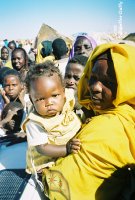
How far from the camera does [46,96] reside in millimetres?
2111

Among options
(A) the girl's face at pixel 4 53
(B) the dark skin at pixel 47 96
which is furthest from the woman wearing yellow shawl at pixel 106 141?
(A) the girl's face at pixel 4 53

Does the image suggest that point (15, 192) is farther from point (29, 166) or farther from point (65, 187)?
point (65, 187)

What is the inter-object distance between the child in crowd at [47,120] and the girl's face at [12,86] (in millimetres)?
2632

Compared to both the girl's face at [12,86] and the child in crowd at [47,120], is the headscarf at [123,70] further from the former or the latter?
the girl's face at [12,86]

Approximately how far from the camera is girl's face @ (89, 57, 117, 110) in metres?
1.71

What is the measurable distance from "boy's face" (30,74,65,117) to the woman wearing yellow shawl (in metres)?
0.40

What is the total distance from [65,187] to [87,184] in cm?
12

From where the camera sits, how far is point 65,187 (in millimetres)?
1678

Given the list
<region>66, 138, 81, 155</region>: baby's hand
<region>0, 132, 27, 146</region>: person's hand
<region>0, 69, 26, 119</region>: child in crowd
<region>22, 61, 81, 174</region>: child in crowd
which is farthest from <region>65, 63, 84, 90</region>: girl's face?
<region>66, 138, 81, 155</region>: baby's hand

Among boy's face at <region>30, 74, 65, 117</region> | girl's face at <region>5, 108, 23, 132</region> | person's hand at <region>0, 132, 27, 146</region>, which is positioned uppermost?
boy's face at <region>30, 74, 65, 117</region>

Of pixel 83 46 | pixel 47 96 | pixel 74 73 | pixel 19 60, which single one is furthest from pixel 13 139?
pixel 19 60

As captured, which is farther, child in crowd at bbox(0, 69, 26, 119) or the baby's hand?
child in crowd at bbox(0, 69, 26, 119)

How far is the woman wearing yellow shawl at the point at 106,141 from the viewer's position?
1.58 meters

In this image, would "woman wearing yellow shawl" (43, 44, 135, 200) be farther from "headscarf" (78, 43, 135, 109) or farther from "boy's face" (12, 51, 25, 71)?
"boy's face" (12, 51, 25, 71)
